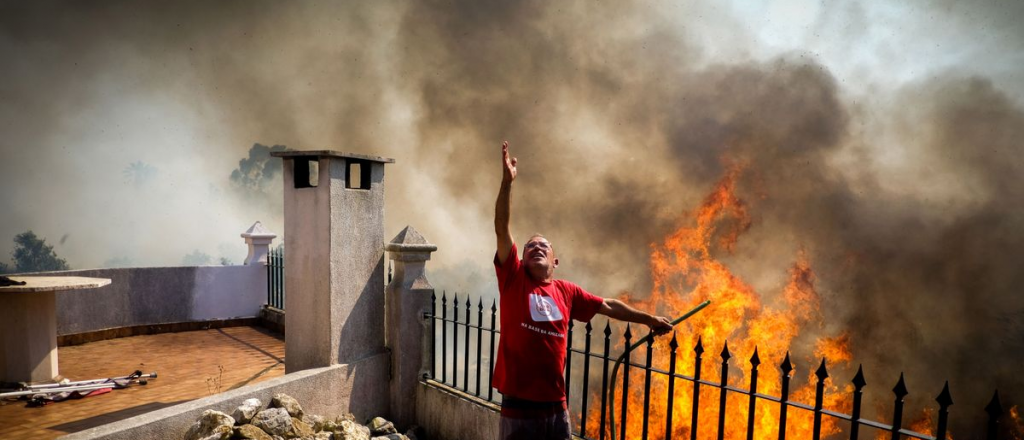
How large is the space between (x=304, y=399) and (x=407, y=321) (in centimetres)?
141

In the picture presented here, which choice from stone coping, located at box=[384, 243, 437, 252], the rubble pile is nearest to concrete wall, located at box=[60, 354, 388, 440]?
the rubble pile

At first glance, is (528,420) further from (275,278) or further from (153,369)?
(275,278)

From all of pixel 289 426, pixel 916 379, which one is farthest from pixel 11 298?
pixel 916 379

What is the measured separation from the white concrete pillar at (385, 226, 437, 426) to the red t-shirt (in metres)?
2.90

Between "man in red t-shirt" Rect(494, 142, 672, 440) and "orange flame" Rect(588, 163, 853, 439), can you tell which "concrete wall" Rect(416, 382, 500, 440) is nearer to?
"man in red t-shirt" Rect(494, 142, 672, 440)

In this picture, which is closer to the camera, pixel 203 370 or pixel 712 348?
pixel 203 370

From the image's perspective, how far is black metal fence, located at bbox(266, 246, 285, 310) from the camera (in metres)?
10.8

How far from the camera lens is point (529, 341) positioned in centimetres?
334

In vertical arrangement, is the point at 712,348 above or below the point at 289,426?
below

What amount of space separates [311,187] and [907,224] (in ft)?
89.9

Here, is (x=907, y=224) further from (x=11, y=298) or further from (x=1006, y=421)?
(x=11, y=298)

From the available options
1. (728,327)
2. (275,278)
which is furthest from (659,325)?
(728,327)

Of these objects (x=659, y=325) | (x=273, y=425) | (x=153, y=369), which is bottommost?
(x=153, y=369)

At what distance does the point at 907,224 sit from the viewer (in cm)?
2397
